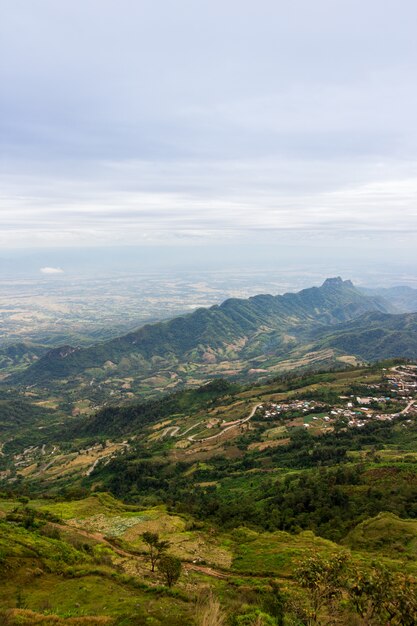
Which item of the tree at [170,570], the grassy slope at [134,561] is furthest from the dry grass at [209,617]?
the tree at [170,570]

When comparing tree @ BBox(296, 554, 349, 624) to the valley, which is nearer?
tree @ BBox(296, 554, 349, 624)

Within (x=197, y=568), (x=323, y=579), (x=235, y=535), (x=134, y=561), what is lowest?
(x=235, y=535)

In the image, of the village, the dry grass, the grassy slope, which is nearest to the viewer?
the dry grass

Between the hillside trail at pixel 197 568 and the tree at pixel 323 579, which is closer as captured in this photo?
the tree at pixel 323 579

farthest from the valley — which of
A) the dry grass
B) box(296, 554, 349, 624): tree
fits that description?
the dry grass

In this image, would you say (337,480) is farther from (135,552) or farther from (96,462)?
(96,462)

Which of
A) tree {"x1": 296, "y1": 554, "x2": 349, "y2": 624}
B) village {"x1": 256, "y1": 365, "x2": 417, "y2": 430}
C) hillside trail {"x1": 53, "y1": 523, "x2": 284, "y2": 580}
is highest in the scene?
tree {"x1": 296, "y1": 554, "x2": 349, "y2": 624}

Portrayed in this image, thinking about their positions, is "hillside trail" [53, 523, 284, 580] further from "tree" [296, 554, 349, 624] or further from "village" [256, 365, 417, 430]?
"village" [256, 365, 417, 430]

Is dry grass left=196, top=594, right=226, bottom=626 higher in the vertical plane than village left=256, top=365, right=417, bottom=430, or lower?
higher

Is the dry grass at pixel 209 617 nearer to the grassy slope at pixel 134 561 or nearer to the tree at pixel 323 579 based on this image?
the grassy slope at pixel 134 561

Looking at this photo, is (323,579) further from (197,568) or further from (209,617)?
(197,568)

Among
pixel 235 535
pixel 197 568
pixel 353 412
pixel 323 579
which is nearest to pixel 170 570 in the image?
pixel 197 568

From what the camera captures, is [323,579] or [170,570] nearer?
[323,579]
